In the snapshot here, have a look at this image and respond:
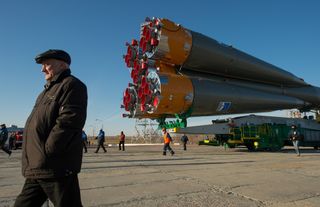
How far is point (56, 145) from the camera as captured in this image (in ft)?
8.23

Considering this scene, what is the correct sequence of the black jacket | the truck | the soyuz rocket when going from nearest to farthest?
the black jacket, the soyuz rocket, the truck

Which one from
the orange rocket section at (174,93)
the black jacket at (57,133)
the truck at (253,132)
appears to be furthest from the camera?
the truck at (253,132)

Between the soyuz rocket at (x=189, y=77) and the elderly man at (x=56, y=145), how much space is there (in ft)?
31.9

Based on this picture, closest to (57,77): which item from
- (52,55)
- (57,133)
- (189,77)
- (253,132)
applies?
(52,55)

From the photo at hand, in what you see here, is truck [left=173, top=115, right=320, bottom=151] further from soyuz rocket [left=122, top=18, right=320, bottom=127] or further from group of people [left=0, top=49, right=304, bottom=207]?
group of people [left=0, top=49, right=304, bottom=207]

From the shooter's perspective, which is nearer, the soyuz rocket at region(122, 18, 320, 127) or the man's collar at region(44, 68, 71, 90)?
the man's collar at region(44, 68, 71, 90)

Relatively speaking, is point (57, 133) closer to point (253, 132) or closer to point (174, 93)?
A: point (174, 93)

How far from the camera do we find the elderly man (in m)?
2.57

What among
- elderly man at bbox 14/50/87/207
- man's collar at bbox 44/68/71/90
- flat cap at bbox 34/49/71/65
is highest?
flat cap at bbox 34/49/71/65

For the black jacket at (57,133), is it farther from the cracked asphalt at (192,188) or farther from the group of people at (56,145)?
the cracked asphalt at (192,188)

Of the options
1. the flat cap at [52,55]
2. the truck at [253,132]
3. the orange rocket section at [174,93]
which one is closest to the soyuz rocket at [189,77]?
the orange rocket section at [174,93]

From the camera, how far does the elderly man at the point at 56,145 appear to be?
8.44ft

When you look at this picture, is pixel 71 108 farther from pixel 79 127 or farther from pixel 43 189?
pixel 43 189

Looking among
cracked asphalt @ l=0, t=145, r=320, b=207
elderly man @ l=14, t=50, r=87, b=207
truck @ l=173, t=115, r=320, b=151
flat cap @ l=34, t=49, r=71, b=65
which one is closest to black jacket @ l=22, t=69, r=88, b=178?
elderly man @ l=14, t=50, r=87, b=207
